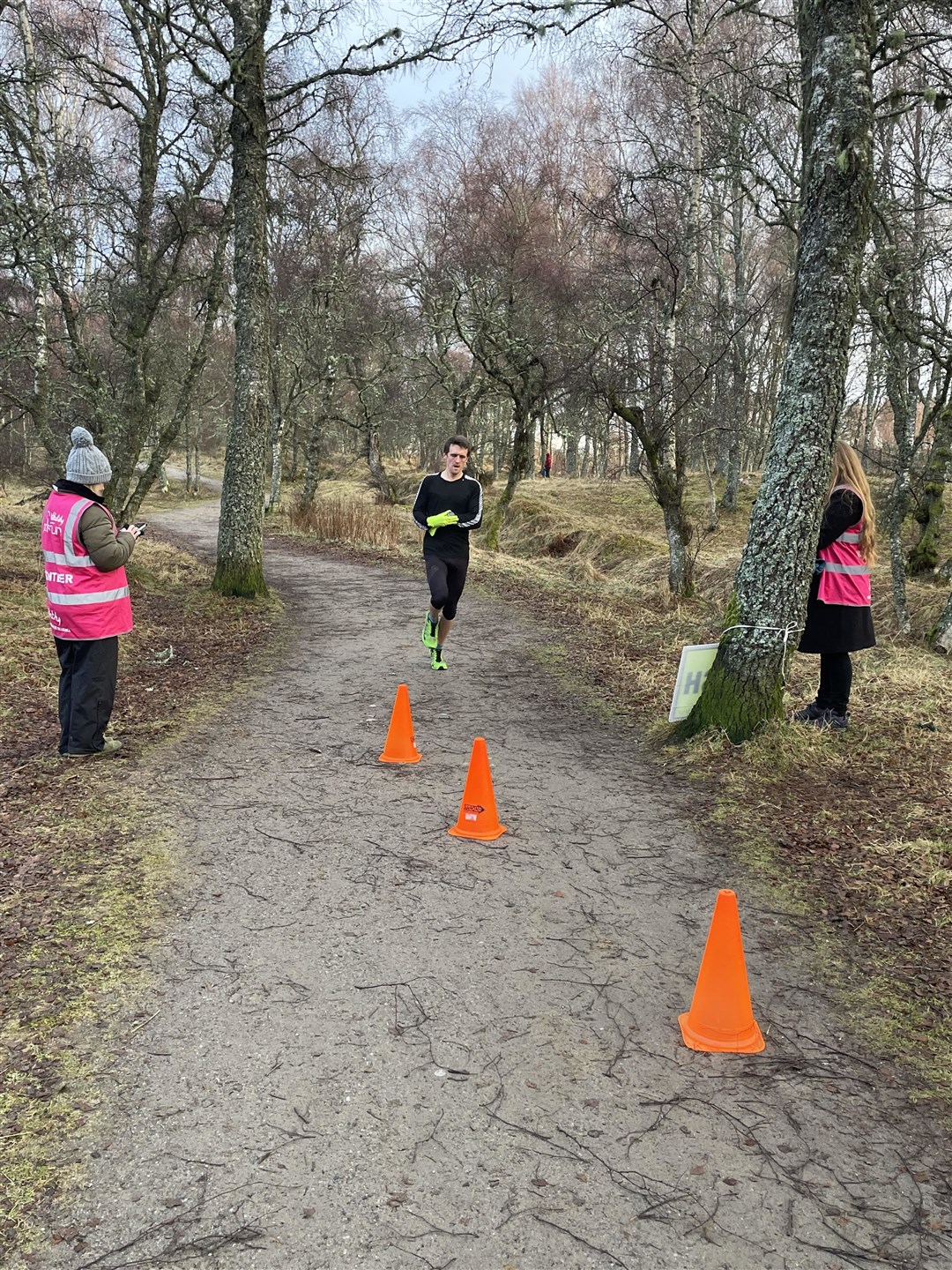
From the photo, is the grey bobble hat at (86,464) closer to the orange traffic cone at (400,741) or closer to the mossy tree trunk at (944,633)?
the orange traffic cone at (400,741)

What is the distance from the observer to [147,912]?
12.3 feet

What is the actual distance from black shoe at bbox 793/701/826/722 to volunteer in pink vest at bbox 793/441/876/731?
12cm

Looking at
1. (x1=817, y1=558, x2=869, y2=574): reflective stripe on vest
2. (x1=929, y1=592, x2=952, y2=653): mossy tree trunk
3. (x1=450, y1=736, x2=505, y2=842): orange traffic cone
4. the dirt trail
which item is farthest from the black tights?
(x1=929, y1=592, x2=952, y2=653): mossy tree trunk

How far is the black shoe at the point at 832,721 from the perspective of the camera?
20.6ft

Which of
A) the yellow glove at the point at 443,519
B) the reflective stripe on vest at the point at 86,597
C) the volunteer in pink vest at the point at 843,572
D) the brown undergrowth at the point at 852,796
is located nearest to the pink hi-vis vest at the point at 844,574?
the volunteer in pink vest at the point at 843,572

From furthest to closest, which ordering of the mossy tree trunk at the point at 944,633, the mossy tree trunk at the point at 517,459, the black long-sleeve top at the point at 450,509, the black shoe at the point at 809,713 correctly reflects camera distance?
the mossy tree trunk at the point at 517,459 → the mossy tree trunk at the point at 944,633 → the black long-sleeve top at the point at 450,509 → the black shoe at the point at 809,713

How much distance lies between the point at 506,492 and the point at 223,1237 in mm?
17907

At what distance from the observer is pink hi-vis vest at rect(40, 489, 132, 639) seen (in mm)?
5340

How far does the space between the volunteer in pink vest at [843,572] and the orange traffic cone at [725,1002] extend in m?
3.57

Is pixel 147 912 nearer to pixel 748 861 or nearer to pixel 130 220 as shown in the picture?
pixel 748 861

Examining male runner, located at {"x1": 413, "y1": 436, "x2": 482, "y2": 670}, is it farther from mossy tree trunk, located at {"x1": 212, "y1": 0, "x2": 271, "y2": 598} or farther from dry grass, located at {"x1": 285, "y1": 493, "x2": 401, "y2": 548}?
dry grass, located at {"x1": 285, "y1": 493, "x2": 401, "y2": 548}

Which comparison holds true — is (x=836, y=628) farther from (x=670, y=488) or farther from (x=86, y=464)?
(x=670, y=488)

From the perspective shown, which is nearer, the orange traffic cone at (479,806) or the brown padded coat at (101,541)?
the orange traffic cone at (479,806)

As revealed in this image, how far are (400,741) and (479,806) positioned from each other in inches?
52.6
